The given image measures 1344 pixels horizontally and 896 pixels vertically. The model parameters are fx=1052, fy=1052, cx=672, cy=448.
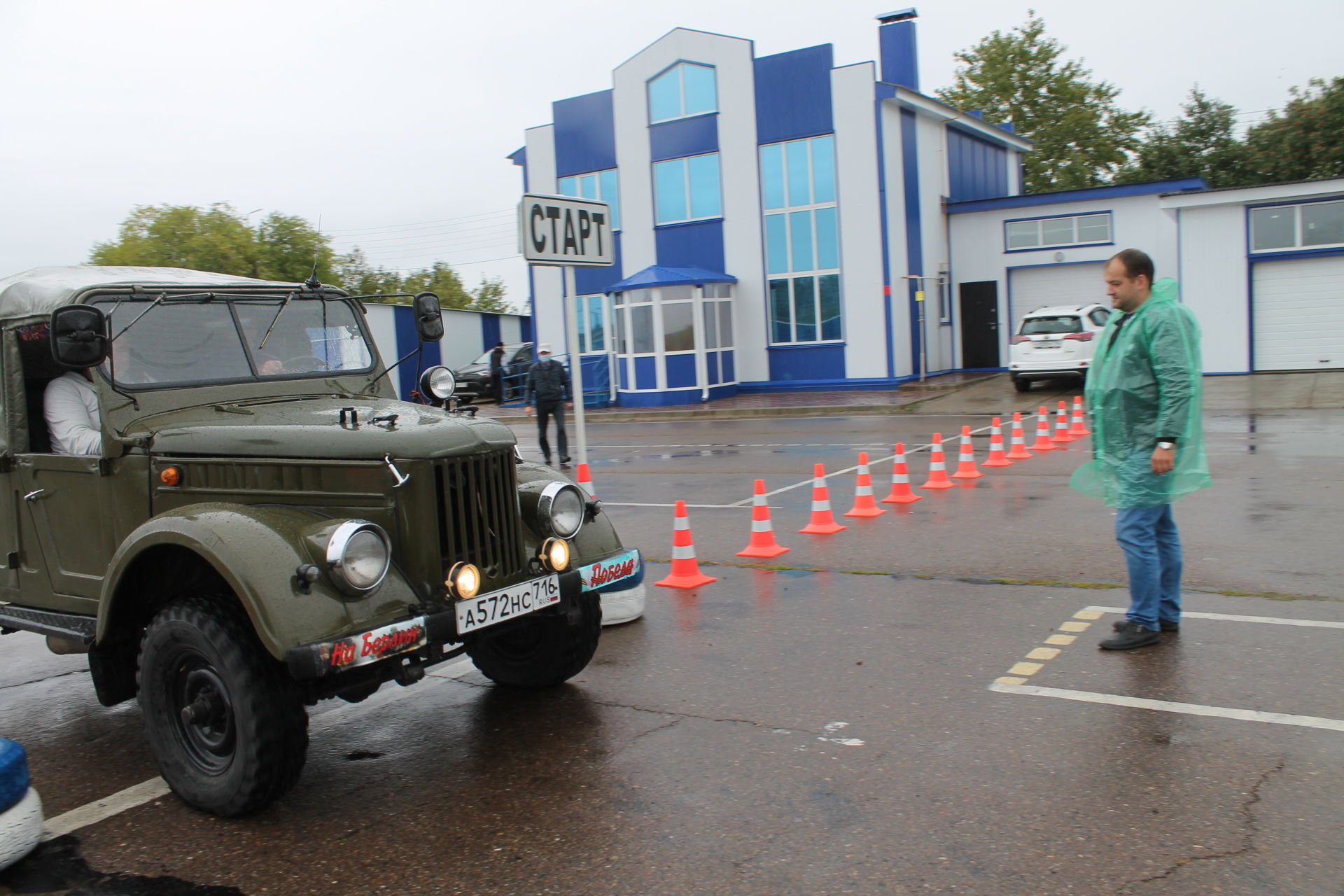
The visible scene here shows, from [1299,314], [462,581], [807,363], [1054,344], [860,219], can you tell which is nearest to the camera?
[462,581]

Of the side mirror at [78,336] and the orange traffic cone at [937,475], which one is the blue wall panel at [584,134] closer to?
the orange traffic cone at [937,475]

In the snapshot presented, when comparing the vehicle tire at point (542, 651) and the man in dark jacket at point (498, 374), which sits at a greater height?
the man in dark jacket at point (498, 374)

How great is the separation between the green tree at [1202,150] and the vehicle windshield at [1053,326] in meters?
22.7

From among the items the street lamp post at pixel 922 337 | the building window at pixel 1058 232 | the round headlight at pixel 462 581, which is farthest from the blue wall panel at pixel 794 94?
the round headlight at pixel 462 581

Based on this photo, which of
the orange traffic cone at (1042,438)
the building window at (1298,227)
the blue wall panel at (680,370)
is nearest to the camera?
the orange traffic cone at (1042,438)

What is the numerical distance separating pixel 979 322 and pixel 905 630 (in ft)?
80.7

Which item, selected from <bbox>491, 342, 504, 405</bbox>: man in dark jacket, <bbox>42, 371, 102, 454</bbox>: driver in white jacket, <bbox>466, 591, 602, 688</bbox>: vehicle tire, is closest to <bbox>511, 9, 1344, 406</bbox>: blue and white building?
<bbox>491, 342, 504, 405</bbox>: man in dark jacket

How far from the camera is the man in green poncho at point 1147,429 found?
530cm

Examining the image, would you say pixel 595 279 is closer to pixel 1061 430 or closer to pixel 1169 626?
pixel 1061 430

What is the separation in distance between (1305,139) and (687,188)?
927 inches

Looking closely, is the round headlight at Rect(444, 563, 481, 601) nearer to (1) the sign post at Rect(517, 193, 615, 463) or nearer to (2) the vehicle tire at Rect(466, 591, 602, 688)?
(2) the vehicle tire at Rect(466, 591, 602, 688)

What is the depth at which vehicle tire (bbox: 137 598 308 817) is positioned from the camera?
3.91 meters

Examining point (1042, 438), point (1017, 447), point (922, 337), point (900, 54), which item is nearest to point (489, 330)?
point (900, 54)

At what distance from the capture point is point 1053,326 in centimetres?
2205
